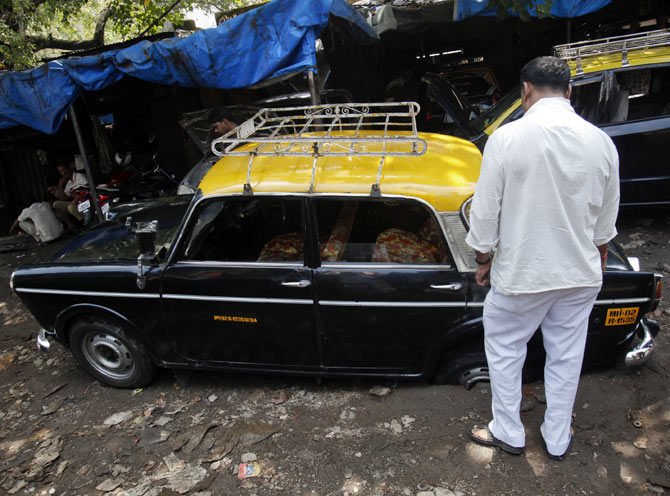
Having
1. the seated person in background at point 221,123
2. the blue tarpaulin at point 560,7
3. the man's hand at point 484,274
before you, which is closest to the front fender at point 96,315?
the man's hand at point 484,274

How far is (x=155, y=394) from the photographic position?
11.2 ft

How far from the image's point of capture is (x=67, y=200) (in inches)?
333

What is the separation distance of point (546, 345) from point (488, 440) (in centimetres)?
70

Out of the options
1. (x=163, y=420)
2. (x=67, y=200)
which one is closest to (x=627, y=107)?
(x=163, y=420)

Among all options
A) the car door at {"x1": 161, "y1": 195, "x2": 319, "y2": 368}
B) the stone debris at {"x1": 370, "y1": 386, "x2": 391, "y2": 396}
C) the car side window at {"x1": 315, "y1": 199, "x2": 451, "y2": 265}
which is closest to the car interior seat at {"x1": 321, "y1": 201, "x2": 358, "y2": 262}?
the car side window at {"x1": 315, "y1": 199, "x2": 451, "y2": 265}

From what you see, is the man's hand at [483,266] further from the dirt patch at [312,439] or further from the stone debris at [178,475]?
the stone debris at [178,475]

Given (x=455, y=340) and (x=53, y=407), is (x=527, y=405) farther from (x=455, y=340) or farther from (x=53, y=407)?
(x=53, y=407)

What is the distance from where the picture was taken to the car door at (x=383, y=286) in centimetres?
266

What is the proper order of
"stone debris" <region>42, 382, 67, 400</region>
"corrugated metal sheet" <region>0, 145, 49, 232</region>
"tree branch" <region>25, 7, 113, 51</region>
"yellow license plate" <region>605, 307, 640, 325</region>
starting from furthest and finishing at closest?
1. "tree branch" <region>25, 7, 113, 51</region>
2. "corrugated metal sheet" <region>0, 145, 49, 232</region>
3. "stone debris" <region>42, 382, 67, 400</region>
4. "yellow license plate" <region>605, 307, 640, 325</region>

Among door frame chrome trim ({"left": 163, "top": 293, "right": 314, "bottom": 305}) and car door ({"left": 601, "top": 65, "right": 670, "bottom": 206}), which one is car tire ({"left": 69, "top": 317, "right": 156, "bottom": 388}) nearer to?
door frame chrome trim ({"left": 163, "top": 293, "right": 314, "bottom": 305})

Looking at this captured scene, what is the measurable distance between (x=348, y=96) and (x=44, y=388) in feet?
20.3

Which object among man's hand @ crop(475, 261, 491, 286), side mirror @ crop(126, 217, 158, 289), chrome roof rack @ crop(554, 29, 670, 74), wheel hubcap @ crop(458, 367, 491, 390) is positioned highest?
chrome roof rack @ crop(554, 29, 670, 74)

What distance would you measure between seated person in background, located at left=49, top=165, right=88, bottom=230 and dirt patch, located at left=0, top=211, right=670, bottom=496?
535 centimetres

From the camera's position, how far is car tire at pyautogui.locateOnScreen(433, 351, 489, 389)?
115 inches
